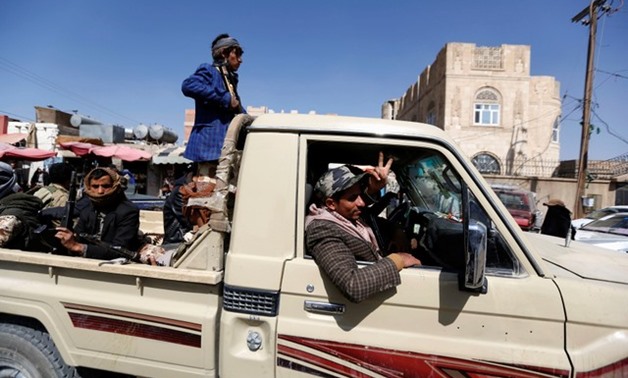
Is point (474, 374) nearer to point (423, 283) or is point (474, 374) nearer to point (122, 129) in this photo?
point (423, 283)

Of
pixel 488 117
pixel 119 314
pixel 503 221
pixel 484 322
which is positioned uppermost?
pixel 488 117

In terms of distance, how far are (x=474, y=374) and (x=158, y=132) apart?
1949cm

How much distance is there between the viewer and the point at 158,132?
18.7m

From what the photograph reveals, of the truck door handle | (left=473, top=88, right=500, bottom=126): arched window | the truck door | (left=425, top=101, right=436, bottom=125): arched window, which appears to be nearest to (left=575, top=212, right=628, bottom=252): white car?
the truck door

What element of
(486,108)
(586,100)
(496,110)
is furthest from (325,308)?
(496,110)

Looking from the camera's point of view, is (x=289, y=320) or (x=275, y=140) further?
(x=275, y=140)

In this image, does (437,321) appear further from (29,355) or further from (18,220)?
(18,220)

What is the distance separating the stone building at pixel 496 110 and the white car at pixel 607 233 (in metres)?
20.8

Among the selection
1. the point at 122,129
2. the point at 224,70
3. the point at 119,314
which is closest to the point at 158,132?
the point at 122,129

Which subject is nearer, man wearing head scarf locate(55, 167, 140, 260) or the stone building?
man wearing head scarf locate(55, 167, 140, 260)

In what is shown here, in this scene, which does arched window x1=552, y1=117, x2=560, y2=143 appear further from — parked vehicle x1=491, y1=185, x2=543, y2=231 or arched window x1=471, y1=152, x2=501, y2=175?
parked vehicle x1=491, y1=185, x2=543, y2=231

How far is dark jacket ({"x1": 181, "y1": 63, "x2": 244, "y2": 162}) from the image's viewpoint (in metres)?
2.89

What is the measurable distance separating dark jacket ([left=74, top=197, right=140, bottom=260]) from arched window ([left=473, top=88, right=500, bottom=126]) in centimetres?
3011

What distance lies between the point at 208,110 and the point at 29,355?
6.57 ft
